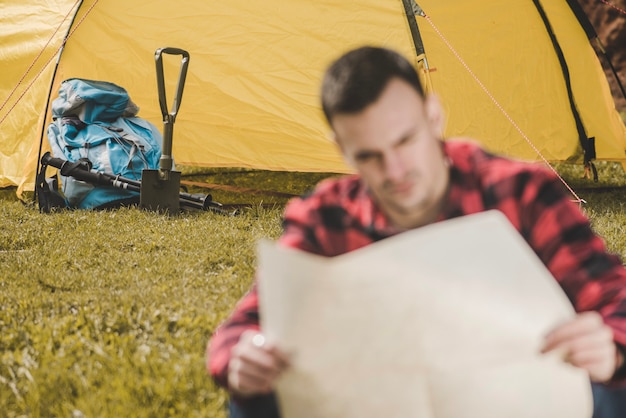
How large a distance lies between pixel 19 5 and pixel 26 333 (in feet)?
10.9

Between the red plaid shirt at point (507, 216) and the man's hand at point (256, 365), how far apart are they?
6.1 inches

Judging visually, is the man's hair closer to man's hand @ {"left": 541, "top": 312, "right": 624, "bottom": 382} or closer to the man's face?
the man's face

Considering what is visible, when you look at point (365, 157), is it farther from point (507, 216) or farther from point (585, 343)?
point (585, 343)

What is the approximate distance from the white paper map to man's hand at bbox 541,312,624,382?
2 cm

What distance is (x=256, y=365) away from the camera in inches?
41.2

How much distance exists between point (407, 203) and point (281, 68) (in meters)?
3.74

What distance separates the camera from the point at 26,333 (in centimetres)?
226

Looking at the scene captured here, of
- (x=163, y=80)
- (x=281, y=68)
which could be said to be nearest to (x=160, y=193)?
(x=163, y=80)

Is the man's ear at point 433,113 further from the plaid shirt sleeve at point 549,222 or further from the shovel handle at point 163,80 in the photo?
the shovel handle at point 163,80

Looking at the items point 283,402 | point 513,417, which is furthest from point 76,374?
point 513,417

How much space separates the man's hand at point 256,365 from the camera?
3.35 ft

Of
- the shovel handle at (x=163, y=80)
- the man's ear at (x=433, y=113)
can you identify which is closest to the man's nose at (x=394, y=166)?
the man's ear at (x=433, y=113)

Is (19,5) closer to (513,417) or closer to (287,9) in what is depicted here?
(287,9)

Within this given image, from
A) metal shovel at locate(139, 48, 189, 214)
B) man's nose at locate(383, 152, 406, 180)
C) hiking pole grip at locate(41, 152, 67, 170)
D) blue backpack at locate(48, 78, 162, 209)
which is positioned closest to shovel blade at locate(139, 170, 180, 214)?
metal shovel at locate(139, 48, 189, 214)
